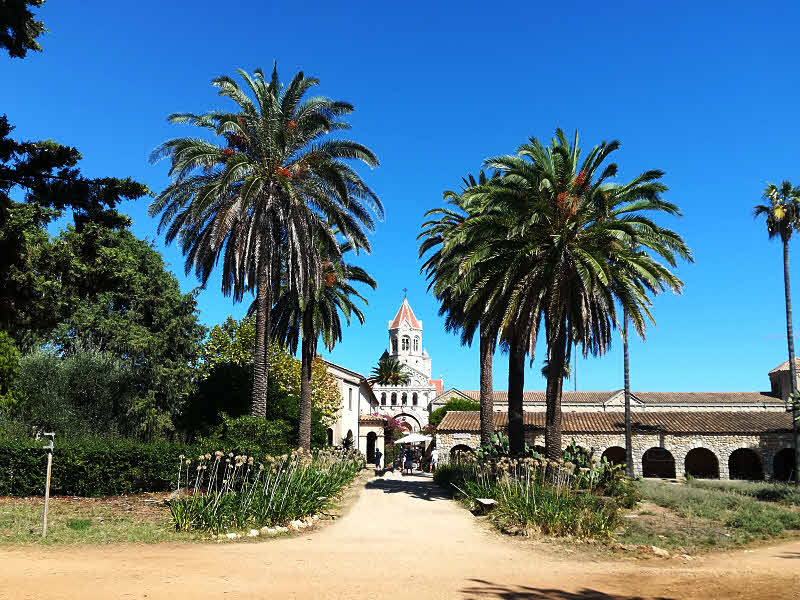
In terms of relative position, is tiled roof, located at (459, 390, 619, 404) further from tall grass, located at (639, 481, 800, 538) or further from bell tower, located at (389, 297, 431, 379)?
bell tower, located at (389, 297, 431, 379)

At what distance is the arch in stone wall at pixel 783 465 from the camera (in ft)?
117

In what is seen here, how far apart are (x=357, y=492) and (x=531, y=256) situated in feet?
36.4

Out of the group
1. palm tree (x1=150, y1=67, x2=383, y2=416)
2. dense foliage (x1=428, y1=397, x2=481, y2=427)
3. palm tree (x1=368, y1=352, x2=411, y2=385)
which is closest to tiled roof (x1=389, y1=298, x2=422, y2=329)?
palm tree (x1=368, y1=352, x2=411, y2=385)

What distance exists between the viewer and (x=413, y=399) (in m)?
77.6

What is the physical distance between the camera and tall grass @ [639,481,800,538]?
613 inches

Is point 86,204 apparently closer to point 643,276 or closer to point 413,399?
point 643,276

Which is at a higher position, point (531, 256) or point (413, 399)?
point (531, 256)

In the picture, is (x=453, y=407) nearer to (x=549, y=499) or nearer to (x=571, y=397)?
(x=571, y=397)

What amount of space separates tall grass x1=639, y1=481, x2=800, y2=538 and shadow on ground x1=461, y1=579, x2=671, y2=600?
8852mm

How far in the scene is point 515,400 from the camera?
2317 cm

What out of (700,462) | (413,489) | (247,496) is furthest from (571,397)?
(247,496)

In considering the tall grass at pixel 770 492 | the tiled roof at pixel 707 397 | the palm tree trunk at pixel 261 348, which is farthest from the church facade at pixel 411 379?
the palm tree trunk at pixel 261 348

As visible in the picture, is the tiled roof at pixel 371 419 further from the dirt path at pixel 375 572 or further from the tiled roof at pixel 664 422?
the dirt path at pixel 375 572

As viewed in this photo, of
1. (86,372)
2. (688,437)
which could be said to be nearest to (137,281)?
(86,372)
